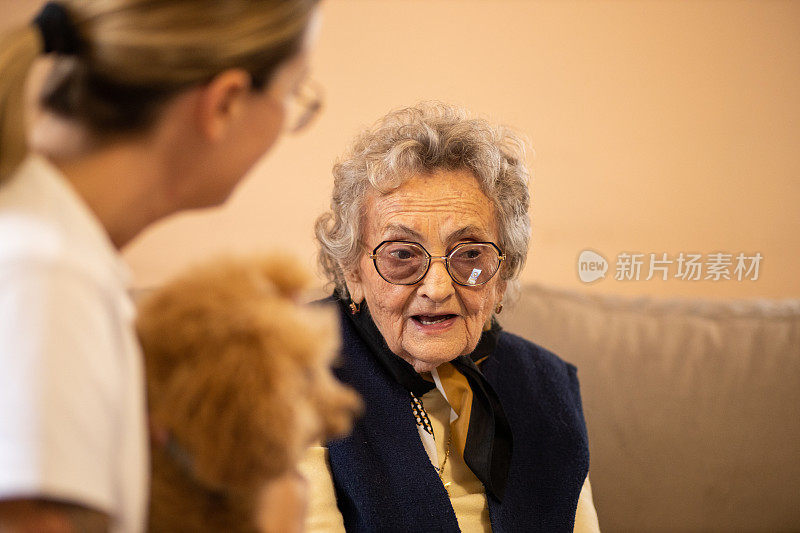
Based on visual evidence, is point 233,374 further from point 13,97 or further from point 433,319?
point 433,319

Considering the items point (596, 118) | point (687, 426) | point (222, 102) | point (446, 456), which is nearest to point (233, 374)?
point (222, 102)

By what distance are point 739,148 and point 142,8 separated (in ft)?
8.37

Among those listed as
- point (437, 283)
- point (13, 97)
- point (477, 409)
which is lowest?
point (477, 409)

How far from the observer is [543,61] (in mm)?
2488

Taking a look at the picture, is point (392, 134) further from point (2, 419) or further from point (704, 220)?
point (704, 220)

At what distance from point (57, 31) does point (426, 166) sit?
84 centimetres

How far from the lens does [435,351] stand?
1336 millimetres

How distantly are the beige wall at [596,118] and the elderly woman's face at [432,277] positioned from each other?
98cm

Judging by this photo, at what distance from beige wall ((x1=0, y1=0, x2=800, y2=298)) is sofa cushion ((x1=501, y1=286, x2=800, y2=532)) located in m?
0.70

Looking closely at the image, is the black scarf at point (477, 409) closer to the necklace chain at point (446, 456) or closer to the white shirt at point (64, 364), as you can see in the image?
the necklace chain at point (446, 456)

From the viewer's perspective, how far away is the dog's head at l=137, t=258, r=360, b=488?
596mm

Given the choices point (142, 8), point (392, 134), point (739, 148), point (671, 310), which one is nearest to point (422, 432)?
point (392, 134)

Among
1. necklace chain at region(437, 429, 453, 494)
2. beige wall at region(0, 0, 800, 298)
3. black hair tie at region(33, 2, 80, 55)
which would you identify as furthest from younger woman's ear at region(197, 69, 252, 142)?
beige wall at region(0, 0, 800, 298)

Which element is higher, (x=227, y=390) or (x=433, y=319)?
(x=227, y=390)
